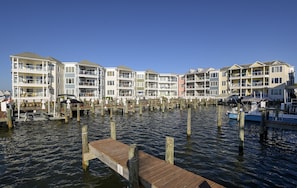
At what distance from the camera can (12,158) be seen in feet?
37.7

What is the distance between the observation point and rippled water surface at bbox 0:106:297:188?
861 cm

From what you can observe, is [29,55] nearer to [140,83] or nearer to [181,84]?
[140,83]

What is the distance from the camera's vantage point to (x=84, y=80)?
164ft

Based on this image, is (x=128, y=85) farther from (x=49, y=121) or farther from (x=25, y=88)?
(x=49, y=121)

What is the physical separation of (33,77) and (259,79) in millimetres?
63646

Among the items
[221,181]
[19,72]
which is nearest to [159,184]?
[221,181]

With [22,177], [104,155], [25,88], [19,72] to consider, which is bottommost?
[22,177]

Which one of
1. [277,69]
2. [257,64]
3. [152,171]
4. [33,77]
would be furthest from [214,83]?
[152,171]

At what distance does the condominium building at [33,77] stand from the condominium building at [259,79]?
5374 cm

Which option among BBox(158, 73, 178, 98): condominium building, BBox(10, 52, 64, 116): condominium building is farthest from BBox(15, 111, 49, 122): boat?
BBox(158, 73, 178, 98): condominium building

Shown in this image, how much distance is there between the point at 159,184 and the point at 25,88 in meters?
44.8

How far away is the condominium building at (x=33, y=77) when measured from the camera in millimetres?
36531

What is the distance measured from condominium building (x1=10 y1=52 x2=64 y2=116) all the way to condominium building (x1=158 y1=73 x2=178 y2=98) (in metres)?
40.3

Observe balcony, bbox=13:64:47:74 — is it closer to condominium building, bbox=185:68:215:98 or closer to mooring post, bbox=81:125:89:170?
mooring post, bbox=81:125:89:170
